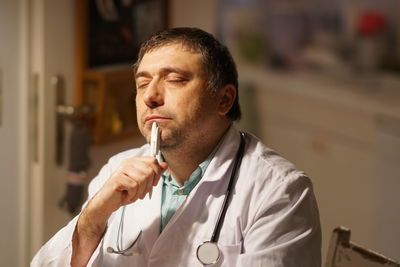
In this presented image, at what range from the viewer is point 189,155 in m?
1.30

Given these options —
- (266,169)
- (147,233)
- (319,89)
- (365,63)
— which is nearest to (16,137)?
(147,233)

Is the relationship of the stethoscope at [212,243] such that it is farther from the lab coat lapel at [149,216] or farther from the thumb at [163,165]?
the thumb at [163,165]

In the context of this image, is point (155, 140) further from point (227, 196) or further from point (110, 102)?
point (110, 102)

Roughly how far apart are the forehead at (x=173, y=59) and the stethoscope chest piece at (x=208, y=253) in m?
0.32

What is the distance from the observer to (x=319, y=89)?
307cm

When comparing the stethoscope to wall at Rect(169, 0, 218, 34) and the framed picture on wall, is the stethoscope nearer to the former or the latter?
the framed picture on wall

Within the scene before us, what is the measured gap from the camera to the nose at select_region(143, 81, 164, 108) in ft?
4.05

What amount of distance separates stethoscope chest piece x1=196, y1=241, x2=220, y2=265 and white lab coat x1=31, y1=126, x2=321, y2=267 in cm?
1

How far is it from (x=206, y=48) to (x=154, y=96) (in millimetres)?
138

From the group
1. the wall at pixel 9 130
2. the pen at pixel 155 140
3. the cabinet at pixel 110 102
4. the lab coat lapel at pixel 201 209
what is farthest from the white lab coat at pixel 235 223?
the cabinet at pixel 110 102

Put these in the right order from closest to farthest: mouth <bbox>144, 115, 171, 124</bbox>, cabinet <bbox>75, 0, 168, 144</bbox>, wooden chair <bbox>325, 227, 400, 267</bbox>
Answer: wooden chair <bbox>325, 227, 400, 267</bbox>, mouth <bbox>144, 115, 171, 124</bbox>, cabinet <bbox>75, 0, 168, 144</bbox>

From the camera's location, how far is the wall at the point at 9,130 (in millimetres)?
1932

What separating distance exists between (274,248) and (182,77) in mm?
349

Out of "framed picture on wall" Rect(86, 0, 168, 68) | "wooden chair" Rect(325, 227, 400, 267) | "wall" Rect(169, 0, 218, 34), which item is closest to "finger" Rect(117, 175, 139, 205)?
"wooden chair" Rect(325, 227, 400, 267)
